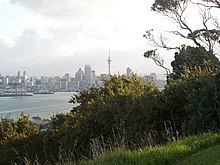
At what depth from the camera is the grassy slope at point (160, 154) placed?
6172 mm

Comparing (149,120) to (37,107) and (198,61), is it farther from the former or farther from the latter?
(37,107)

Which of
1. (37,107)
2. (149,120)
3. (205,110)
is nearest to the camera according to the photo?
(205,110)

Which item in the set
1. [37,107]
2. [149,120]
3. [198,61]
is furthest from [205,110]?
[37,107]

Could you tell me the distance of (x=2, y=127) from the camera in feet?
57.1

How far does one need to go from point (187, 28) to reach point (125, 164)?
7.82m

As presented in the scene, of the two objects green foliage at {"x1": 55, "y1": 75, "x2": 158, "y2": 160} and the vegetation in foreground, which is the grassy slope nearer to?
the vegetation in foreground

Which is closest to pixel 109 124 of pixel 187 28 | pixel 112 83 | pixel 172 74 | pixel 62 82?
pixel 172 74

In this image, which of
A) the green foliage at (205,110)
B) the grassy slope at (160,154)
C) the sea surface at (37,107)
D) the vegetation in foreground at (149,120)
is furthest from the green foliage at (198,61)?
the sea surface at (37,107)

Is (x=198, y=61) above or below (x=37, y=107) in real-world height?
above

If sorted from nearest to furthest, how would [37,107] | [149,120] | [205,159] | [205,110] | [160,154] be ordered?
1. [205,159]
2. [160,154]
3. [205,110]
4. [149,120]
5. [37,107]

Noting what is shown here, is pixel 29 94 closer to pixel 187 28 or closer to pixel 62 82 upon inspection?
pixel 62 82

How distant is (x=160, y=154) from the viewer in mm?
6473

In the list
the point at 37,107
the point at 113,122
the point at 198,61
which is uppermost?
the point at 198,61

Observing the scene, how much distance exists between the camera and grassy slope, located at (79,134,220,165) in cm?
617
